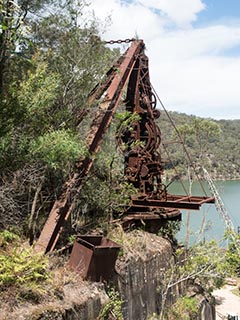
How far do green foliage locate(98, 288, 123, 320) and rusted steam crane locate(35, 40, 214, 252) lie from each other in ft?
5.20

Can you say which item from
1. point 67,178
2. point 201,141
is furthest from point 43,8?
point 201,141

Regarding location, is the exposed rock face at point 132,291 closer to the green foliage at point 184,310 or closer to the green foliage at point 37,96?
the green foliage at point 184,310

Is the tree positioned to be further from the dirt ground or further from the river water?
the dirt ground

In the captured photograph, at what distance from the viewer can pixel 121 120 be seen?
802 centimetres

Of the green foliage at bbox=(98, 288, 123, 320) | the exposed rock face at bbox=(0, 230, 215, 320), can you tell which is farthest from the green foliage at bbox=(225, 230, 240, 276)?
the green foliage at bbox=(98, 288, 123, 320)

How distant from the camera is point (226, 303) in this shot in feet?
56.9

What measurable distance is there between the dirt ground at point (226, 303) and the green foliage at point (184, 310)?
8169 millimetres

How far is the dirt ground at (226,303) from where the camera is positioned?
1590cm

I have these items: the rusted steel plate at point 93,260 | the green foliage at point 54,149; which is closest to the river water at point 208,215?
the rusted steel plate at point 93,260

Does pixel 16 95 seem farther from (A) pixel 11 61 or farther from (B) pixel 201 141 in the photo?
(B) pixel 201 141

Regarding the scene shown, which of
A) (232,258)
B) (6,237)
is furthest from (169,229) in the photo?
(232,258)

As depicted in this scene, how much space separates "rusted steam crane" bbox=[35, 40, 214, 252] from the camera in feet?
21.8

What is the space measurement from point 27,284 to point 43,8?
601 centimetres

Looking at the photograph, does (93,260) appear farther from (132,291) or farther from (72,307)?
(132,291)
